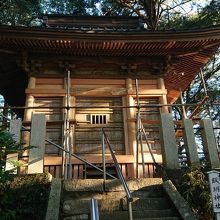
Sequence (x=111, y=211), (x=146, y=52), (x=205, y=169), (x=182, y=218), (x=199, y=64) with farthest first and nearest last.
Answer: (x=199, y=64) < (x=146, y=52) < (x=205, y=169) < (x=111, y=211) < (x=182, y=218)

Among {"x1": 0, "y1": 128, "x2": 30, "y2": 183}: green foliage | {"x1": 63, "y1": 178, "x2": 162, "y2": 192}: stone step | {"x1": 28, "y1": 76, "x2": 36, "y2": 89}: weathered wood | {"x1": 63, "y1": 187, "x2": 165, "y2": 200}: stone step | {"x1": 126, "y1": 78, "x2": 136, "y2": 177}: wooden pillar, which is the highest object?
{"x1": 28, "y1": 76, "x2": 36, "y2": 89}: weathered wood

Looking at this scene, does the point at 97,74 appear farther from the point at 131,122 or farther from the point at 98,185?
the point at 98,185

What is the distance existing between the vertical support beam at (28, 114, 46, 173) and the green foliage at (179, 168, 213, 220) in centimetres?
260

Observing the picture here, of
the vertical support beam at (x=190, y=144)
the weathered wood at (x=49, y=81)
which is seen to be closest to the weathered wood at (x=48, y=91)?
the weathered wood at (x=49, y=81)

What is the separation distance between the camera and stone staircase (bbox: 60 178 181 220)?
4.66 m

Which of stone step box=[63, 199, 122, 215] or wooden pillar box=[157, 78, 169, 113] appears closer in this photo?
stone step box=[63, 199, 122, 215]

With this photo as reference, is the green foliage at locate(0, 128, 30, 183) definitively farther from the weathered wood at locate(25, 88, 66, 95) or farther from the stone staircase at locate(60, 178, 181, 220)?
the weathered wood at locate(25, 88, 66, 95)

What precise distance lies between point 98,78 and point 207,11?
9408 mm

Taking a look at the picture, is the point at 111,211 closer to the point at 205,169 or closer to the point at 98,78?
the point at 205,169

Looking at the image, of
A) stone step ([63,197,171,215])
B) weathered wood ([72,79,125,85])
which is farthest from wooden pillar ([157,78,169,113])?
stone step ([63,197,171,215])

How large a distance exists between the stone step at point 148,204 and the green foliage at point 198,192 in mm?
413

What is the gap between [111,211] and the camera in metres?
4.81

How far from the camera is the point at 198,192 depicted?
5.23m

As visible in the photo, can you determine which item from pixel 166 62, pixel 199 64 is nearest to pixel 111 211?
pixel 166 62
